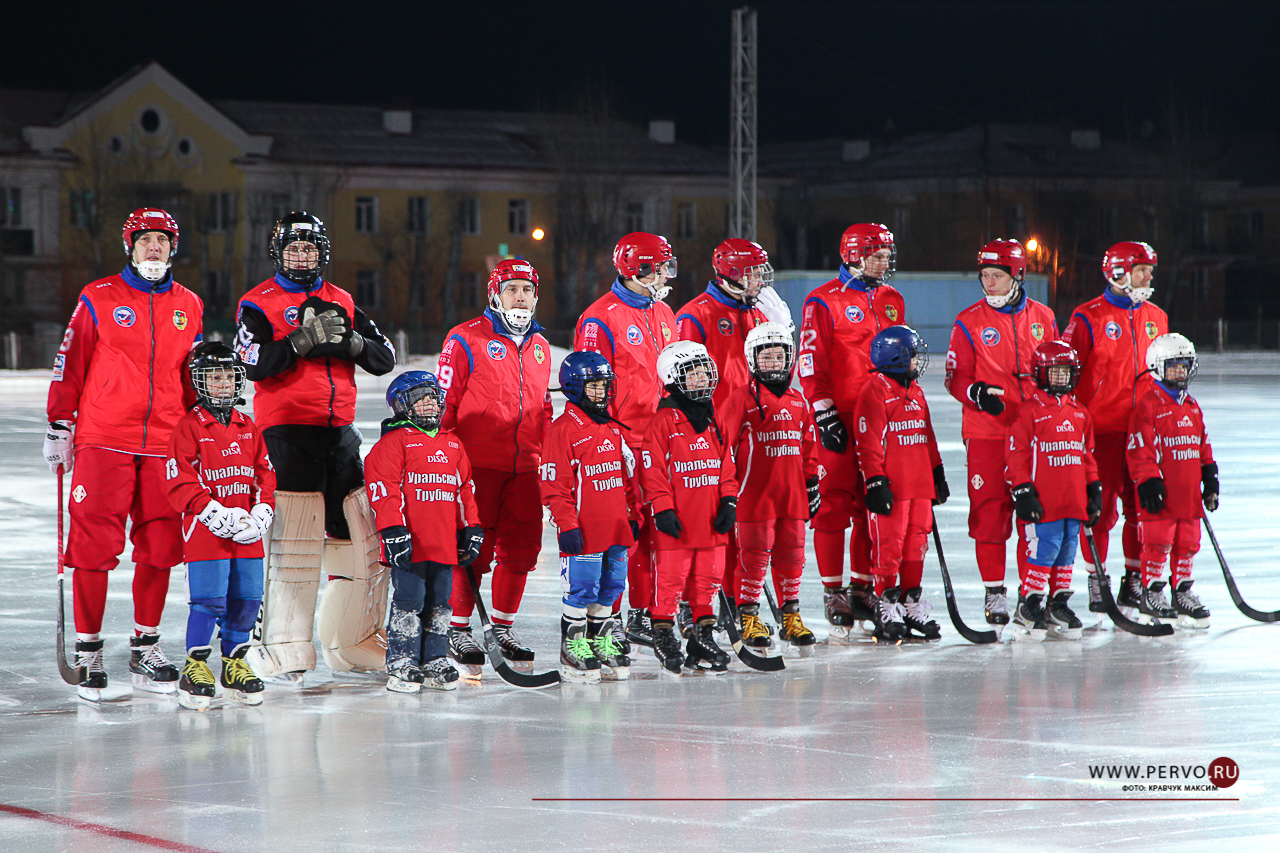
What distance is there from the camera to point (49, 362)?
3112 cm

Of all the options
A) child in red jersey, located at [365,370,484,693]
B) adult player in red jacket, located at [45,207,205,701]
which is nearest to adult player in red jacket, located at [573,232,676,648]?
child in red jersey, located at [365,370,484,693]

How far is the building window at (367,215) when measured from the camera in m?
42.2

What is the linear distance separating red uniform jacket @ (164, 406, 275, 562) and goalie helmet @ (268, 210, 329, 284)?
29.6 inches

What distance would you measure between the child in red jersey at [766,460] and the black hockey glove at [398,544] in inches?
61.8

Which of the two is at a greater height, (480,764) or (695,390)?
(695,390)

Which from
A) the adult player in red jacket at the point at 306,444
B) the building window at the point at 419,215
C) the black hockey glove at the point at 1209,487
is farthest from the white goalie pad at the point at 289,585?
the building window at the point at 419,215

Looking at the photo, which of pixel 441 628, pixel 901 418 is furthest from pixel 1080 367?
pixel 441 628

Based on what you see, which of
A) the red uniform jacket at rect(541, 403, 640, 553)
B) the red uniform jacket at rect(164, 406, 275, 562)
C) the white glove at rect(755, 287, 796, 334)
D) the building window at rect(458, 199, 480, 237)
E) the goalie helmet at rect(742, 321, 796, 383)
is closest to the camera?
the red uniform jacket at rect(164, 406, 275, 562)

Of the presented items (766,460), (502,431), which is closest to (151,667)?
(502,431)

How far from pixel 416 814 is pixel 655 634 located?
2.13 meters

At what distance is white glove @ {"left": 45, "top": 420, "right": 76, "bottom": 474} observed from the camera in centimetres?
581

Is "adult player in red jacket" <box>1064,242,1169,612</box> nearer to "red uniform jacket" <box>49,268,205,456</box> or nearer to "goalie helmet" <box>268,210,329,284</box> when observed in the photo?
"goalie helmet" <box>268,210,329,284</box>

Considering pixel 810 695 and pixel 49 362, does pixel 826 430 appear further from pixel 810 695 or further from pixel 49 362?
pixel 49 362

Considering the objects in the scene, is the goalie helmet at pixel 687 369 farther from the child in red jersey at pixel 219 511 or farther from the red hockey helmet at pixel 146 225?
the red hockey helmet at pixel 146 225
